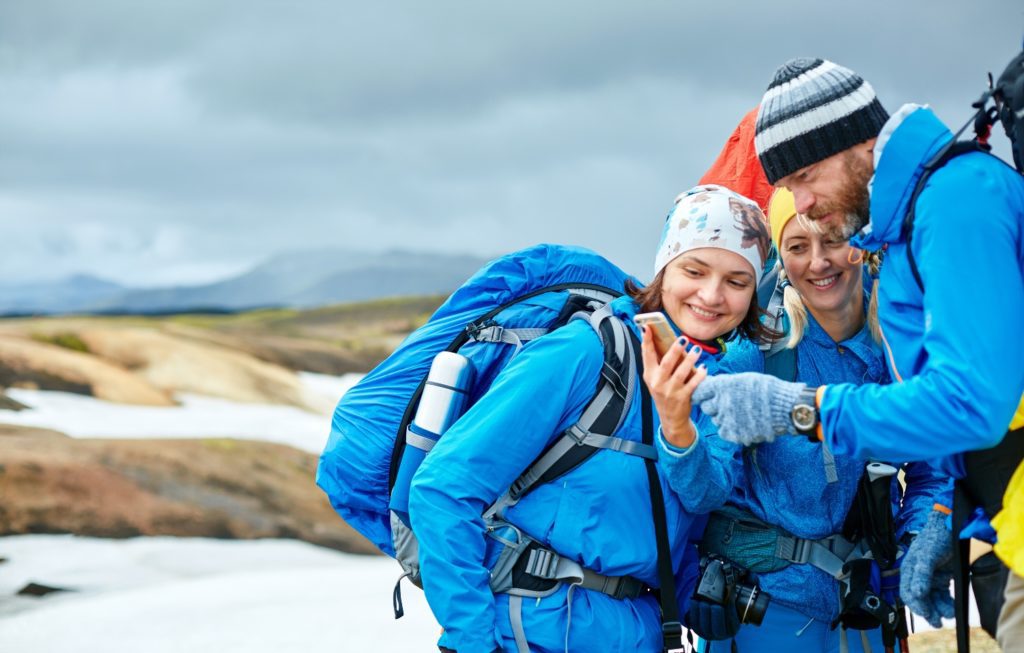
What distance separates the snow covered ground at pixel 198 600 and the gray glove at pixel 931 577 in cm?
909

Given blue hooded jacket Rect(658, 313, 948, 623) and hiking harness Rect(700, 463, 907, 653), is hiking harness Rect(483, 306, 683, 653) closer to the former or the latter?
blue hooded jacket Rect(658, 313, 948, 623)

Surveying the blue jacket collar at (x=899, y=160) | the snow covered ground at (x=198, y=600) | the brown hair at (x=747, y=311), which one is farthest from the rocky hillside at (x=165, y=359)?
the blue jacket collar at (x=899, y=160)

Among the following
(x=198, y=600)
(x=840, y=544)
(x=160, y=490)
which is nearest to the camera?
(x=840, y=544)

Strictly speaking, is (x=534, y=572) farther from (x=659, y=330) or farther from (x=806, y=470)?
(x=806, y=470)

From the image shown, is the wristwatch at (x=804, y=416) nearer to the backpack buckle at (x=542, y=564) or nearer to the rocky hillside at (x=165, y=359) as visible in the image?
the backpack buckle at (x=542, y=564)

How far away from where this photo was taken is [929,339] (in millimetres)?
3006

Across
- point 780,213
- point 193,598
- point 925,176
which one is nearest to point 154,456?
point 193,598

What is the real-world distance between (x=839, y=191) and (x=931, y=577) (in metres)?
1.41

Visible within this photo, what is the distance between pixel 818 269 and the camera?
15.0 feet

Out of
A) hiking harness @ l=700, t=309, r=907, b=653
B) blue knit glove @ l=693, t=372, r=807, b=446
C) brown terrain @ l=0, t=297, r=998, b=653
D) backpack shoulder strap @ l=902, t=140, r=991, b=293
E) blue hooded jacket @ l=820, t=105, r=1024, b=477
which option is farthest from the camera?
brown terrain @ l=0, t=297, r=998, b=653

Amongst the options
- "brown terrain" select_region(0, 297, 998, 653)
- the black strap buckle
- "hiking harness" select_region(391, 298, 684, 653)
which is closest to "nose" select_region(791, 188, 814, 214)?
"hiking harness" select_region(391, 298, 684, 653)

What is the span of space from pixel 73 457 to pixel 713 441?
13832mm

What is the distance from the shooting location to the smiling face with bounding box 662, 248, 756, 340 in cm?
423

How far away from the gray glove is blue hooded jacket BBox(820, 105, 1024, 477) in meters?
0.70
